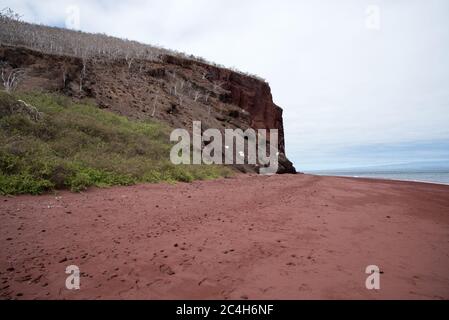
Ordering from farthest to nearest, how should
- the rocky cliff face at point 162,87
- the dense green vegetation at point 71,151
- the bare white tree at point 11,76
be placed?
the rocky cliff face at point 162,87 < the bare white tree at point 11,76 < the dense green vegetation at point 71,151

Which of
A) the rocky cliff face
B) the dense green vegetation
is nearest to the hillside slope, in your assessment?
the rocky cliff face

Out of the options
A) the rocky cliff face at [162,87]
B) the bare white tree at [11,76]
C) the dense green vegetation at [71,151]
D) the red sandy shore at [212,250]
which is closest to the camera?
the red sandy shore at [212,250]

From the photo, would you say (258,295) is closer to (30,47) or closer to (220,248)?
(220,248)

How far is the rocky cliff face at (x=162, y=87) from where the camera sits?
20.0m

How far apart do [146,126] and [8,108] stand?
7.33m

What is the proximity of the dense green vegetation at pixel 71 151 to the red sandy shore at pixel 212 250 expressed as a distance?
1.14m

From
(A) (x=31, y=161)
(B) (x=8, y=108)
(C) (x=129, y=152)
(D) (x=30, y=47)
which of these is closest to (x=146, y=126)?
(C) (x=129, y=152)

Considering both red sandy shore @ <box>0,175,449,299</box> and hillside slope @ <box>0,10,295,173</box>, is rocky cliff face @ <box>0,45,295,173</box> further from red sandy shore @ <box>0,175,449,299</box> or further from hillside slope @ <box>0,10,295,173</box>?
red sandy shore @ <box>0,175,449,299</box>

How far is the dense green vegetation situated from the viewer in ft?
26.9

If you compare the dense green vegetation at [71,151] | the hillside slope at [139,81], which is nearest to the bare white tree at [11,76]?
the hillside slope at [139,81]

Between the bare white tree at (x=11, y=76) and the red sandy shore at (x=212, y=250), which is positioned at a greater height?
the bare white tree at (x=11, y=76)

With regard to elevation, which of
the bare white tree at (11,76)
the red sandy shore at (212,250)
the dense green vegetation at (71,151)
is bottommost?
the red sandy shore at (212,250)

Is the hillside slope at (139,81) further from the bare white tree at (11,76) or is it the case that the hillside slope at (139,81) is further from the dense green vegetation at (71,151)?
the dense green vegetation at (71,151)

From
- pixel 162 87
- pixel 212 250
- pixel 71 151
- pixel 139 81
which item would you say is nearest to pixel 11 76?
pixel 139 81
